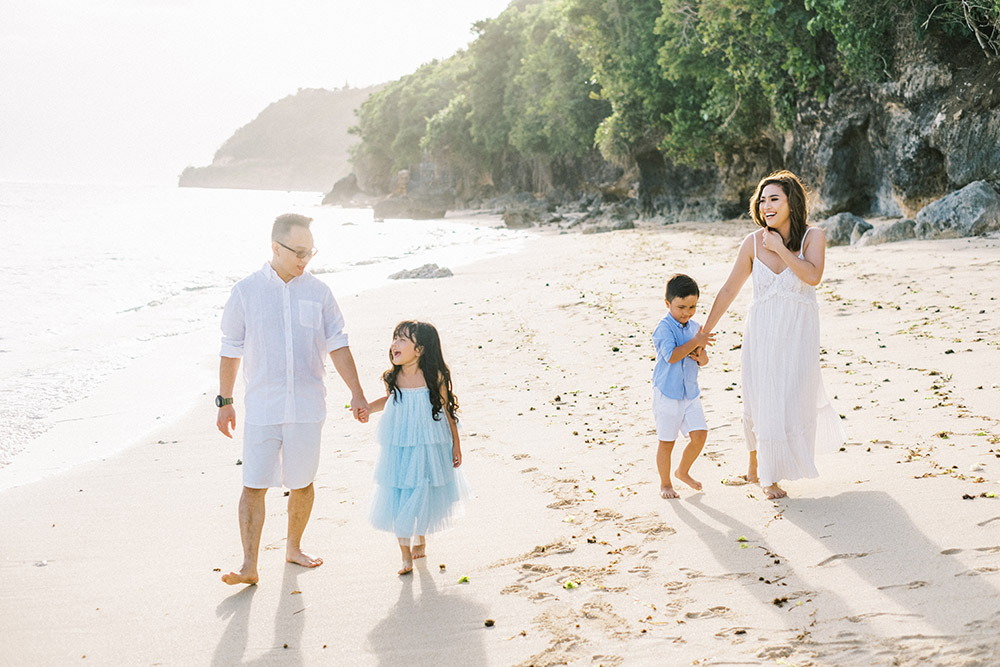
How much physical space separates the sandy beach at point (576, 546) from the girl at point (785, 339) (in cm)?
14

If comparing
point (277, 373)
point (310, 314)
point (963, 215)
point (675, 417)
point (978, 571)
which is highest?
point (963, 215)

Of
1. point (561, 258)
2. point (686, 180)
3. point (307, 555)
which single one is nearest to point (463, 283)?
point (561, 258)

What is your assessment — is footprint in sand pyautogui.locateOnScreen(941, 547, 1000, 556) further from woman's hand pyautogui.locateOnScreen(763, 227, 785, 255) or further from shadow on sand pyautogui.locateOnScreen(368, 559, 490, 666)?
shadow on sand pyautogui.locateOnScreen(368, 559, 490, 666)

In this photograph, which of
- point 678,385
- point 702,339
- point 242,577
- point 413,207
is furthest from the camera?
point 413,207

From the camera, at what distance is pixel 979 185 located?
46.9 ft

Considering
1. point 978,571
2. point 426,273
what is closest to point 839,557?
point 978,571

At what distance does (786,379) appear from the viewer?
4.45 m

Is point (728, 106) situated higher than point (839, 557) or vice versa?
point (728, 106)

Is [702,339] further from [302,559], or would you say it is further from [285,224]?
[302,559]

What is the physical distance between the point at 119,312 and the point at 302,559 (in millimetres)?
14185

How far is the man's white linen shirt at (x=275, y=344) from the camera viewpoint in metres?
4.07

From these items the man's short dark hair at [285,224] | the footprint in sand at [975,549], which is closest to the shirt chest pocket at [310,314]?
the man's short dark hair at [285,224]

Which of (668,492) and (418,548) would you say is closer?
(418,548)

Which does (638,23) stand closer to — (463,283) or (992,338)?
(463,283)
